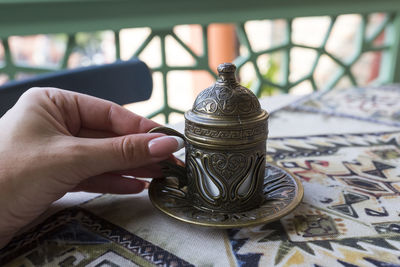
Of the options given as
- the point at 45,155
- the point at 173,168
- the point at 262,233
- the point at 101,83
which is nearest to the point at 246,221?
the point at 262,233

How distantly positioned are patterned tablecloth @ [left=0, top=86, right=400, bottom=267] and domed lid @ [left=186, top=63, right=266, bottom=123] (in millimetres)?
158

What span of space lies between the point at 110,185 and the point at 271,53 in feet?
3.61

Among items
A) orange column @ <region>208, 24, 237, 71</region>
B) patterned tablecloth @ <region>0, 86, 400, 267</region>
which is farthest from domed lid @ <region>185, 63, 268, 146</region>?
orange column @ <region>208, 24, 237, 71</region>

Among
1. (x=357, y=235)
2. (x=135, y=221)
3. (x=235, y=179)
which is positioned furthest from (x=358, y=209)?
(x=135, y=221)

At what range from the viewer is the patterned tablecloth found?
43 cm

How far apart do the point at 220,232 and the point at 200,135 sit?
0.45 ft

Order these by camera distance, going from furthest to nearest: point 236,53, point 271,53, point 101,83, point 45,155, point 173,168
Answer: point 236,53 < point 271,53 < point 101,83 < point 173,168 < point 45,155

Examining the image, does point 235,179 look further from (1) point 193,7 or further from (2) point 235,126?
(1) point 193,7

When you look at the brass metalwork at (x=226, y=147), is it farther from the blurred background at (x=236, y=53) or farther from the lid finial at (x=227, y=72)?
the blurred background at (x=236, y=53)

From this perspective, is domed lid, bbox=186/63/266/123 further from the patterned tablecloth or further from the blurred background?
the blurred background

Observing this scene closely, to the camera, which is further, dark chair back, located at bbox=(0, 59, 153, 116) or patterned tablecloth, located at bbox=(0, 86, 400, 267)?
dark chair back, located at bbox=(0, 59, 153, 116)

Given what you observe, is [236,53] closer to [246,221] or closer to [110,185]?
[110,185]

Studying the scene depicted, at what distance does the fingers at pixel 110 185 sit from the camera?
582 mm

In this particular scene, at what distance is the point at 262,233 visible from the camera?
48 cm
